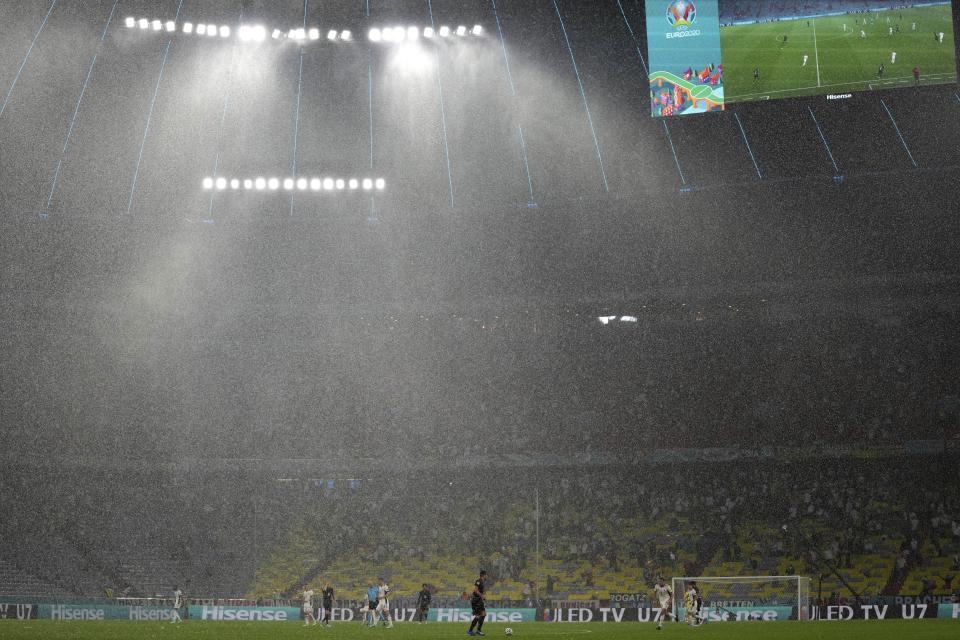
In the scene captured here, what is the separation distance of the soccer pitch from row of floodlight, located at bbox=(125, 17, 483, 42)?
10845 millimetres

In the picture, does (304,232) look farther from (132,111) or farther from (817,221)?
Answer: (817,221)

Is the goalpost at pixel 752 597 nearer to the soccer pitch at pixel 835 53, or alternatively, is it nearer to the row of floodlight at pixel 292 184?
the soccer pitch at pixel 835 53

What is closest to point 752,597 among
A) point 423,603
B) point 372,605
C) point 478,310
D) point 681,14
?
point 423,603

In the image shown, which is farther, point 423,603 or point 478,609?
point 423,603

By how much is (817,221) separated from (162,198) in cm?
2676

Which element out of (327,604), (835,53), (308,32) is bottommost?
(327,604)

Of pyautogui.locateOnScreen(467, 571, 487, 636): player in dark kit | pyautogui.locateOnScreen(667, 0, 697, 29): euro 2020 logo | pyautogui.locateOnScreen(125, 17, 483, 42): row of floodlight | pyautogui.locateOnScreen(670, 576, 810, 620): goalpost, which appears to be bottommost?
pyautogui.locateOnScreen(467, 571, 487, 636): player in dark kit

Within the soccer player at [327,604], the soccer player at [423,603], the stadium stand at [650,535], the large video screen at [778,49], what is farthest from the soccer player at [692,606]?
the large video screen at [778,49]

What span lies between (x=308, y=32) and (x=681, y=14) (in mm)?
13728

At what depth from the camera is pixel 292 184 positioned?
3991cm

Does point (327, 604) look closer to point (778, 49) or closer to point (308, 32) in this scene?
point (308, 32)

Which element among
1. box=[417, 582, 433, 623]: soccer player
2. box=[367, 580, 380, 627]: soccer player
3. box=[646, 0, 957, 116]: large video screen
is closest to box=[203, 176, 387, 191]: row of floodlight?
box=[646, 0, 957, 116]: large video screen

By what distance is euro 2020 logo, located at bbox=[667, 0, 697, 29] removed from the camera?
31.5 metres

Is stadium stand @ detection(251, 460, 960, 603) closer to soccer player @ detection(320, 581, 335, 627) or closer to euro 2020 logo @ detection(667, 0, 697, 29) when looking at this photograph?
soccer player @ detection(320, 581, 335, 627)
